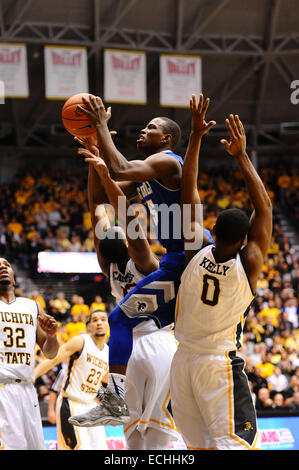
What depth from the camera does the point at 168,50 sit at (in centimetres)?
1652

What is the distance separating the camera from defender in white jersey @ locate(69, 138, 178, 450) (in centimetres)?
518

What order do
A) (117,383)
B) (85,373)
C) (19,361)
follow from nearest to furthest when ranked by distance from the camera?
(117,383), (19,361), (85,373)

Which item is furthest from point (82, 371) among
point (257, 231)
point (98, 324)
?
point (257, 231)

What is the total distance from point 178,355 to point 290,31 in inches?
575

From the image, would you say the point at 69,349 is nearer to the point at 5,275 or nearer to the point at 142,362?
the point at 5,275

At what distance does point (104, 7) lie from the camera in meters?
16.1

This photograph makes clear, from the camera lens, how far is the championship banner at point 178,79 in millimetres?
Answer: 15461

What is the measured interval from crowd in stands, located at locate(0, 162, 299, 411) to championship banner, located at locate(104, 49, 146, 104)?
349 cm

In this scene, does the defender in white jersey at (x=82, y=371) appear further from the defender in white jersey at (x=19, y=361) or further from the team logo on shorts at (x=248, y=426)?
the team logo on shorts at (x=248, y=426)

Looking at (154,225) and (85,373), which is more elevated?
(154,225)

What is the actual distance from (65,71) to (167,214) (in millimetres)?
11154

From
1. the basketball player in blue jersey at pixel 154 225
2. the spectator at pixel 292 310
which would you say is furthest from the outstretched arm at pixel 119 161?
the spectator at pixel 292 310

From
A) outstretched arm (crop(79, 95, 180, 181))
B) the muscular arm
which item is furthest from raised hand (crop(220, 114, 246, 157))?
the muscular arm

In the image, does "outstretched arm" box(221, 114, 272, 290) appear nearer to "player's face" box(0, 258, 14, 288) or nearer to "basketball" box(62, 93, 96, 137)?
"basketball" box(62, 93, 96, 137)
